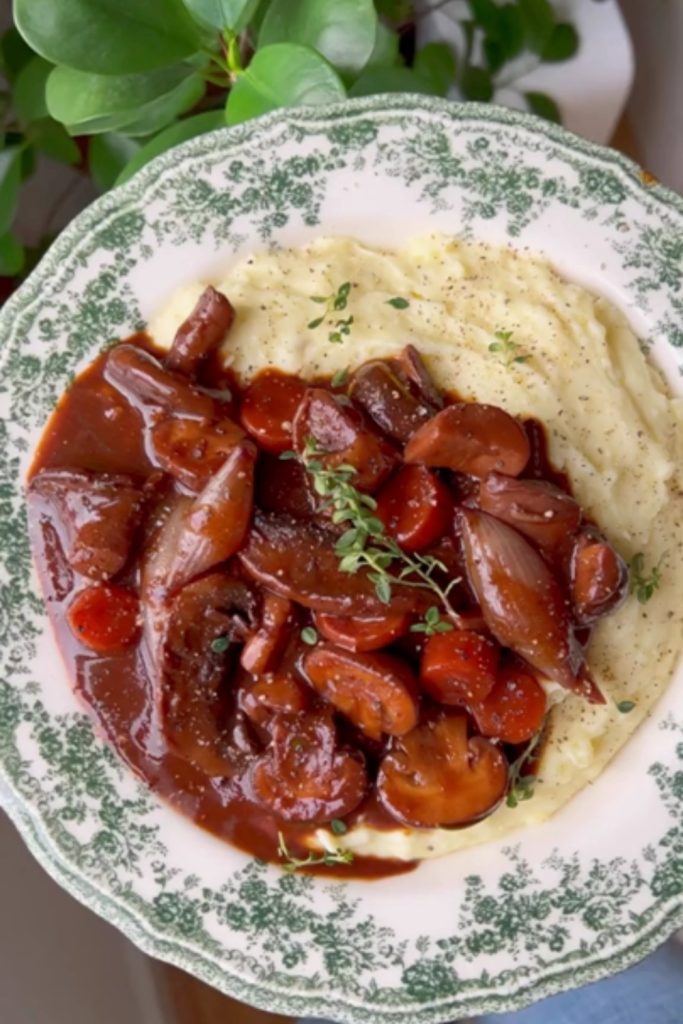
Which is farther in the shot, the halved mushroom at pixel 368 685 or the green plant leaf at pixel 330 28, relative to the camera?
the halved mushroom at pixel 368 685

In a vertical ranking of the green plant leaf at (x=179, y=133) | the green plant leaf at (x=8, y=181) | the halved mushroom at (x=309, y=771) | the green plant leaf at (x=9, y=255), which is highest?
the green plant leaf at (x=179, y=133)

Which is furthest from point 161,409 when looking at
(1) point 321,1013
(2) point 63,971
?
(2) point 63,971

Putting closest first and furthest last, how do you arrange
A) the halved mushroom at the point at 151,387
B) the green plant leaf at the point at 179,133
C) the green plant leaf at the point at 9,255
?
the halved mushroom at the point at 151,387 < the green plant leaf at the point at 179,133 < the green plant leaf at the point at 9,255

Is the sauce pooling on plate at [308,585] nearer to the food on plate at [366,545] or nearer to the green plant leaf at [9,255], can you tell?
the food on plate at [366,545]

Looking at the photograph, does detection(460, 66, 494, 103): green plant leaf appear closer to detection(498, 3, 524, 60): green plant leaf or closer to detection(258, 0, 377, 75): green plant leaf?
detection(498, 3, 524, 60): green plant leaf

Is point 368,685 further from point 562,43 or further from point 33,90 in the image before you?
point 562,43

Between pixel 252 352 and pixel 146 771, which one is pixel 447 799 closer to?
pixel 146 771

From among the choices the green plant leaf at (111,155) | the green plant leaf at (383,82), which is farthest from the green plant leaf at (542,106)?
the green plant leaf at (111,155)

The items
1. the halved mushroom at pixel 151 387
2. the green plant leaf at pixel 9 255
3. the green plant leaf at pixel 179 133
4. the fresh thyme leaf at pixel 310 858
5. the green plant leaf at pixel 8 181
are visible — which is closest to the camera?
the halved mushroom at pixel 151 387
